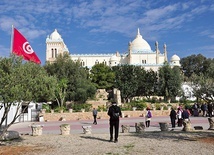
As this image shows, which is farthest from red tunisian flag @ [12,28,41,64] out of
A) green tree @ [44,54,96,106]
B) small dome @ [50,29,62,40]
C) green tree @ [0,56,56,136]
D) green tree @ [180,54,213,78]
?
green tree @ [180,54,213,78]

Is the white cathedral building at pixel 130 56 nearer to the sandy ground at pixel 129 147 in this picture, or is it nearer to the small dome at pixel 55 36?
the small dome at pixel 55 36

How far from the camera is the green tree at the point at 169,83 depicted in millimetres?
50869

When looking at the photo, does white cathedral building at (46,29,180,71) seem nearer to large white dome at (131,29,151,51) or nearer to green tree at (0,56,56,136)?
large white dome at (131,29,151,51)

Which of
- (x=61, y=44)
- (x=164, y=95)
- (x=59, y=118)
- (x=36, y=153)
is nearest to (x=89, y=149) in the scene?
(x=36, y=153)

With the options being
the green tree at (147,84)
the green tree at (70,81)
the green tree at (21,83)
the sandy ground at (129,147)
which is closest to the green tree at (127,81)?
the green tree at (147,84)

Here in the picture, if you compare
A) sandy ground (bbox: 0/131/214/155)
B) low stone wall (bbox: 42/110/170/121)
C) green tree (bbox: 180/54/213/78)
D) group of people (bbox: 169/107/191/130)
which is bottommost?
sandy ground (bbox: 0/131/214/155)

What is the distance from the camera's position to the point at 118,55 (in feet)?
296

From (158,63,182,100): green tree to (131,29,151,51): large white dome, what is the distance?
35359 millimetres

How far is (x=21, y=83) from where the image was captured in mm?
10844

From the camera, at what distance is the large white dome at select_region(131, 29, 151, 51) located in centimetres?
8734

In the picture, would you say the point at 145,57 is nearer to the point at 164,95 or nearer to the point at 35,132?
the point at 164,95

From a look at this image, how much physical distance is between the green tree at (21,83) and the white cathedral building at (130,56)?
62.8m

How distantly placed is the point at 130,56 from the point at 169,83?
111ft

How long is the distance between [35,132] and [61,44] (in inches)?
2529
